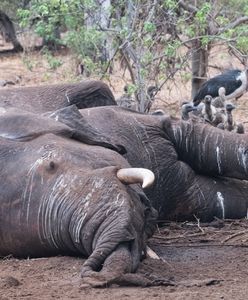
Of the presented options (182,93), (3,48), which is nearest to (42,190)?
(182,93)

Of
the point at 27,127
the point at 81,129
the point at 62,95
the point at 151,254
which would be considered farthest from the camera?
the point at 62,95

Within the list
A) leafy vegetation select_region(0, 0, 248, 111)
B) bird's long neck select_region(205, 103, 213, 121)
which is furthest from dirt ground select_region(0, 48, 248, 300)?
leafy vegetation select_region(0, 0, 248, 111)

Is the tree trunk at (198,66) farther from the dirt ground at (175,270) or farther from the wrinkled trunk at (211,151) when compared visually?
the dirt ground at (175,270)

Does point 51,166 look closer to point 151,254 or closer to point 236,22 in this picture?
point 151,254

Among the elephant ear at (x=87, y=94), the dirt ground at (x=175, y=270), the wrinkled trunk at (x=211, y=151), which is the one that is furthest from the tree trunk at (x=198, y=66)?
the dirt ground at (x=175, y=270)

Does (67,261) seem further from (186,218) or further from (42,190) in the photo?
(186,218)

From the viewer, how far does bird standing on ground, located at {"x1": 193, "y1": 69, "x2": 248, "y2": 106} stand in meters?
11.2

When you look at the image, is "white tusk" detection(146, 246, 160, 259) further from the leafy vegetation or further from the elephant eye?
the leafy vegetation

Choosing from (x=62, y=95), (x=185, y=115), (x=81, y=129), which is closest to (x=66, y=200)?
(x=81, y=129)

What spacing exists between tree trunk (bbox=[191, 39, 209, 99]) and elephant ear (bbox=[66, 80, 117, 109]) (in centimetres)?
299

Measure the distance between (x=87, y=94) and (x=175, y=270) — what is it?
2.61m

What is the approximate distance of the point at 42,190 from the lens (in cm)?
529

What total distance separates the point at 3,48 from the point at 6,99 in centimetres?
1784

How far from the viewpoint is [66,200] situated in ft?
16.8
